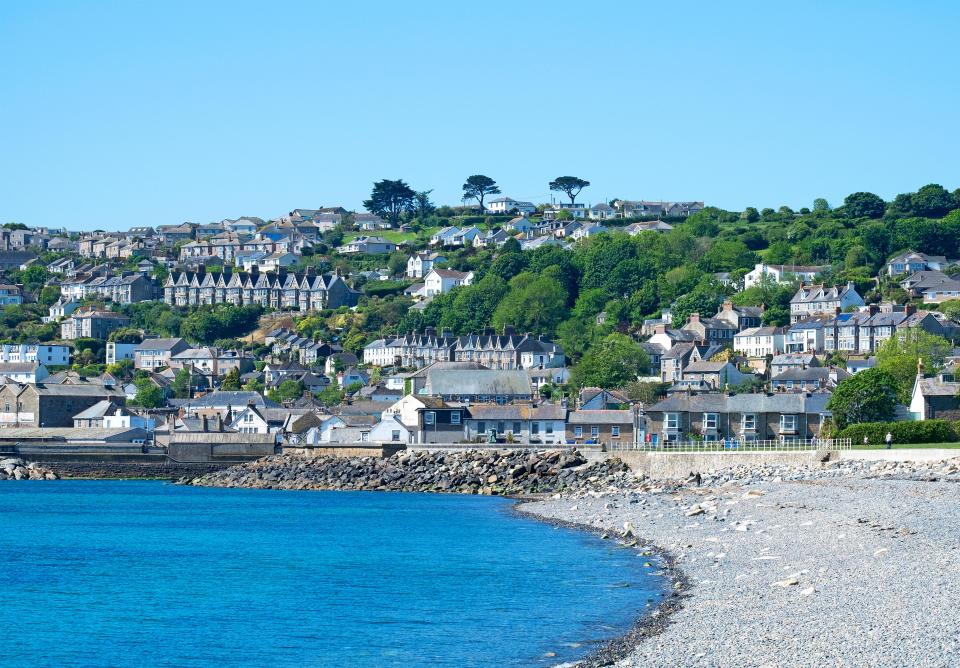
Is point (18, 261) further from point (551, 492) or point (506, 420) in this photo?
point (551, 492)

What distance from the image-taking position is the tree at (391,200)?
189m

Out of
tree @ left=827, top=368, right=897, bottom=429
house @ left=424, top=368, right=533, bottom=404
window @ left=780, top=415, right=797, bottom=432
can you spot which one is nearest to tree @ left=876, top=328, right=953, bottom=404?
window @ left=780, top=415, right=797, bottom=432

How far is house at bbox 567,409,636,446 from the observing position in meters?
67.7

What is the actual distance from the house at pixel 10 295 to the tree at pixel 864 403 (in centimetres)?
11934

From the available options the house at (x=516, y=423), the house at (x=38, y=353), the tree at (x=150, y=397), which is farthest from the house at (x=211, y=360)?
the house at (x=516, y=423)

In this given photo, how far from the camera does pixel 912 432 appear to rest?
51.8 metres

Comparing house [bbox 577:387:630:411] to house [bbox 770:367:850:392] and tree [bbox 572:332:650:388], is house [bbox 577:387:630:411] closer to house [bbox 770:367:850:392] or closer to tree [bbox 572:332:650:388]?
house [bbox 770:367:850:392]

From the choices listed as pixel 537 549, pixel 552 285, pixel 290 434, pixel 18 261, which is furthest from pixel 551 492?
pixel 18 261

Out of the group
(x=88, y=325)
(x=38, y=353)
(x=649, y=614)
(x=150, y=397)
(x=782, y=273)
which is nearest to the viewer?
(x=649, y=614)

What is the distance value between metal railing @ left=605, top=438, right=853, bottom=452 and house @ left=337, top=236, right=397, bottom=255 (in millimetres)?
108186

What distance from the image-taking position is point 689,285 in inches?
4985

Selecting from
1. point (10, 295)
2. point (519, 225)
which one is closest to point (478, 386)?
point (519, 225)

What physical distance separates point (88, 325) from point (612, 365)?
65.8m

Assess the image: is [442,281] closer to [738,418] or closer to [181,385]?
[181,385]
